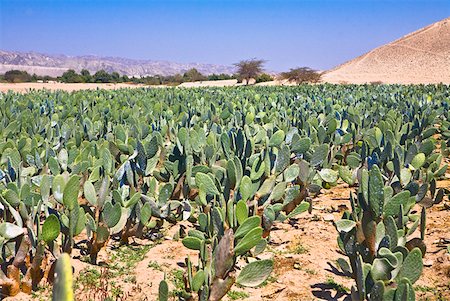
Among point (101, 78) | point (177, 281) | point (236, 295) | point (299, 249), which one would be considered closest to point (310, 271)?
point (299, 249)

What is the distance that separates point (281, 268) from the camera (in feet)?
10.3

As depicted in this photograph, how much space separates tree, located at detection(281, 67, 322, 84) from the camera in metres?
41.3

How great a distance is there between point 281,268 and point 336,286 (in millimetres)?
407

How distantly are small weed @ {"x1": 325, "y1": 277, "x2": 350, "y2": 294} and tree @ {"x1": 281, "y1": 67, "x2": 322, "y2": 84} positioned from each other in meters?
38.8

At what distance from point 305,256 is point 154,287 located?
1092mm

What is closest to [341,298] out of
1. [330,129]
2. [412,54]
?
[330,129]

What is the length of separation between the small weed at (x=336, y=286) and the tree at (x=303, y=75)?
38.8m

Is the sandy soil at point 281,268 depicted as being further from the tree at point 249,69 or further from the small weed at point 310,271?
the tree at point 249,69

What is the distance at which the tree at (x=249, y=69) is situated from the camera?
5169 cm

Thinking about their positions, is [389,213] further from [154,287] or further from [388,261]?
[154,287]

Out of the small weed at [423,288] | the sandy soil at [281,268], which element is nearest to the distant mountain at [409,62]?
the sandy soil at [281,268]

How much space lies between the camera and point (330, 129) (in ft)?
17.2

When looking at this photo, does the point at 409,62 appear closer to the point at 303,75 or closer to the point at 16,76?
the point at 303,75

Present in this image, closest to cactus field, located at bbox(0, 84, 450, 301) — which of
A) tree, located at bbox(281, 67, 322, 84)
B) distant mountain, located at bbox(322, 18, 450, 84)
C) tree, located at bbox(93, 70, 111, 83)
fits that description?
tree, located at bbox(281, 67, 322, 84)
